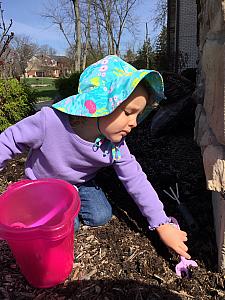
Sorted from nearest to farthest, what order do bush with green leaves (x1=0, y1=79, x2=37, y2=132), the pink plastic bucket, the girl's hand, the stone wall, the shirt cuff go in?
the stone wall
the pink plastic bucket
the girl's hand
the shirt cuff
bush with green leaves (x1=0, y1=79, x2=37, y2=132)

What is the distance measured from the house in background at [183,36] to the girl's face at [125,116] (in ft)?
23.7

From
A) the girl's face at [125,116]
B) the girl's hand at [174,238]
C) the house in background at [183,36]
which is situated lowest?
the girl's hand at [174,238]

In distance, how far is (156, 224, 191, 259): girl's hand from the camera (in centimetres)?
162

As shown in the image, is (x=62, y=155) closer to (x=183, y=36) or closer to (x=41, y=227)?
(x=41, y=227)

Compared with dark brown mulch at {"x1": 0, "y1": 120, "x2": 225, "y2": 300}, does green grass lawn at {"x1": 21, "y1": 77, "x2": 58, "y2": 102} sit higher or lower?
higher

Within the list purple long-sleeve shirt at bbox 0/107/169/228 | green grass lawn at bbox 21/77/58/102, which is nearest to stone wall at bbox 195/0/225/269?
purple long-sleeve shirt at bbox 0/107/169/228

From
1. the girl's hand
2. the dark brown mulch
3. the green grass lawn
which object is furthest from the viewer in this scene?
the green grass lawn

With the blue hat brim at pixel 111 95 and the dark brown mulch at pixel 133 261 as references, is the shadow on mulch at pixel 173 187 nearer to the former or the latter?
the dark brown mulch at pixel 133 261

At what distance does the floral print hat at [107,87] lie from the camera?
1.43m

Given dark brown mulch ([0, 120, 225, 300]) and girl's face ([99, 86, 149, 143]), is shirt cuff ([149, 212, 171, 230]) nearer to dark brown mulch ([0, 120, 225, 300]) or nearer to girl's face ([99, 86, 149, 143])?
dark brown mulch ([0, 120, 225, 300])

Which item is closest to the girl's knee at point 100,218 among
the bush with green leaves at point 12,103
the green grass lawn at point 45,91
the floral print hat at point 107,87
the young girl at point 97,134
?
the young girl at point 97,134

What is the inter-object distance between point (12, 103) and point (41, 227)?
2964 mm

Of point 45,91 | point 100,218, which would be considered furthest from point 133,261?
point 45,91

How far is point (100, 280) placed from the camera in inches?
62.7
